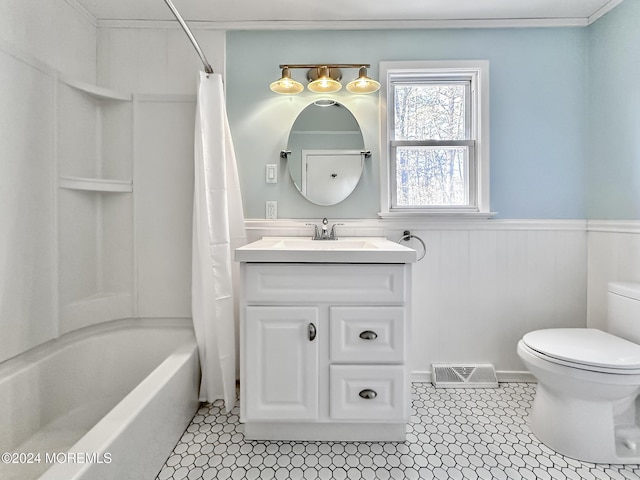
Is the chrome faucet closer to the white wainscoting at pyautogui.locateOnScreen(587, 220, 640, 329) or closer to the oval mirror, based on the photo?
the oval mirror

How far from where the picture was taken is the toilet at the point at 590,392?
4.02 feet

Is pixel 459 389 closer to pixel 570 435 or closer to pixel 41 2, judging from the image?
pixel 570 435

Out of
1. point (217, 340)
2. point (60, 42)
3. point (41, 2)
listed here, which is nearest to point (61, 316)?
point (217, 340)

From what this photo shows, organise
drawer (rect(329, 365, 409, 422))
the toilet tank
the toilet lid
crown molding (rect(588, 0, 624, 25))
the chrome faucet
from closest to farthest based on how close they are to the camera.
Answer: the toilet lid
drawer (rect(329, 365, 409, 422))
the toilet tank
crown molding (rect(588, 0, 624, 25))
the chrome faucet

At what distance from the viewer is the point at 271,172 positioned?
1915mm

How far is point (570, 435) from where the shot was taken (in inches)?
51.8

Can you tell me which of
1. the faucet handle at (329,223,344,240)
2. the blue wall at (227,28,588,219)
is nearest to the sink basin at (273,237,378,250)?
the faucet handle at (329,223,344,240)

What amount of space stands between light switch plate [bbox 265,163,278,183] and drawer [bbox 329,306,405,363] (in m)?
0.93

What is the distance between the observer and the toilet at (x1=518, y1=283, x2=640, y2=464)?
4.02 ft

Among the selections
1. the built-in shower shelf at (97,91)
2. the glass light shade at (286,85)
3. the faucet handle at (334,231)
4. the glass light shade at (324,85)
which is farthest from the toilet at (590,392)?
the built-in shower shelf at (97,91)

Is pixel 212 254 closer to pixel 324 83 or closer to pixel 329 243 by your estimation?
pixel 329 243

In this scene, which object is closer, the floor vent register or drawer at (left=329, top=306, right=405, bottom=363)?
drawer at (left=329, top=306, right=405, bottom=363)

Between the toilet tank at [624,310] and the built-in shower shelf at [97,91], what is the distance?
2646 millimetres

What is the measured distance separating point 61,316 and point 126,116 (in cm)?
109
